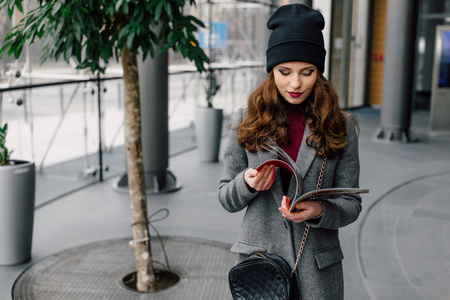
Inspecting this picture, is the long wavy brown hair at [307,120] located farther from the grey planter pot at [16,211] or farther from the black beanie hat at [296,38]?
the grey planter pot at [16,211]

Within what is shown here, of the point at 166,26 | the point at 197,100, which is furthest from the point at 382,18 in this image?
the point at 166,26

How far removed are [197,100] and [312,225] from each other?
1034 centimetres

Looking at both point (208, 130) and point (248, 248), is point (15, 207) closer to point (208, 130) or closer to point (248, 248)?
point (248, 248)

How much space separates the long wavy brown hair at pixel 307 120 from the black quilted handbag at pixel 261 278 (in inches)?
15.5

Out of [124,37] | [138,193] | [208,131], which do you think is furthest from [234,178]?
[208,131]

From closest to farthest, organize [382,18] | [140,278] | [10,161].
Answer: [140,278], [10,161], [382,18]

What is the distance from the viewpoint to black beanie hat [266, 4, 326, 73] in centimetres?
185

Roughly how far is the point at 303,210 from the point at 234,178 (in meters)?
0.32

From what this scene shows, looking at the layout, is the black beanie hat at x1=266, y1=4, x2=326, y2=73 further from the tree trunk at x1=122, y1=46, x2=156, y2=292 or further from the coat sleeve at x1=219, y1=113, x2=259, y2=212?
the tree trunk at x1=122, y1=46, x2=156, y2=292

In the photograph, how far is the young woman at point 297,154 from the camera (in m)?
1.87

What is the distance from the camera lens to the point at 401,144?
10781 millimetres

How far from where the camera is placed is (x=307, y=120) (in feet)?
6.40

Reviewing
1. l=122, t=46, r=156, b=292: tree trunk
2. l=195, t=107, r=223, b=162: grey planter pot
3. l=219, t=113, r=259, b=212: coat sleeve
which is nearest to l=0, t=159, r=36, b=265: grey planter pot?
l=122, t=46, r=156, b=292: tree trunk

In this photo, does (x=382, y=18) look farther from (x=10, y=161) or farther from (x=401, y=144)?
(x=10, y=161)
